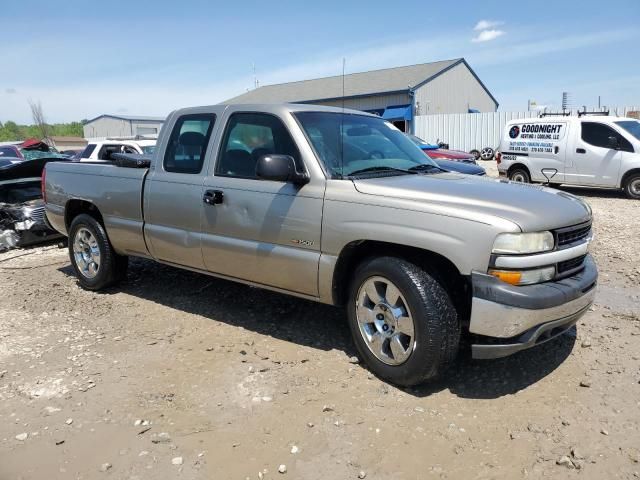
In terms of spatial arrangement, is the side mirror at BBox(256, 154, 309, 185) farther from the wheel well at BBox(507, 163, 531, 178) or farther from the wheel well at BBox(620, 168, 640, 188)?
the wheel well at BBox(507, 163, 531, 178)

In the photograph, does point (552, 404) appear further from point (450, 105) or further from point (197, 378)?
point (450, 105)

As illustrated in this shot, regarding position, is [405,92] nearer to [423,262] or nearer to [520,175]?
[520,175]

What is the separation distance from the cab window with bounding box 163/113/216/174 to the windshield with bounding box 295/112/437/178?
3.18ft

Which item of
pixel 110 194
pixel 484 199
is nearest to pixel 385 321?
pixel 484 199

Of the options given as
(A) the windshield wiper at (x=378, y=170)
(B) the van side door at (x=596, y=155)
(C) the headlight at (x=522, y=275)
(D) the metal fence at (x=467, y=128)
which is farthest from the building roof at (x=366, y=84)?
(C) the headlight at (x=522, y=275)

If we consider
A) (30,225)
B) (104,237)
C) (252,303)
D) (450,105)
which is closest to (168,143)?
(104,237)

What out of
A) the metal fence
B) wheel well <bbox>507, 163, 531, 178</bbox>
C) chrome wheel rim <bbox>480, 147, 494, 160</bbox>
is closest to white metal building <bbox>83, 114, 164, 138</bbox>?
the metal fence

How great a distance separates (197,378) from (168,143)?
2257 millimetres

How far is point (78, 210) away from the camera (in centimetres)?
614

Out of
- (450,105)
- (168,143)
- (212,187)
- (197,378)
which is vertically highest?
(450,105)

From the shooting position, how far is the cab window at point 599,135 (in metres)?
12.2

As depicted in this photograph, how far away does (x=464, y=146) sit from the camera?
94.5 feet

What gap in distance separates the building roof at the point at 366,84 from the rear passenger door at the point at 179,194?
26.0 m

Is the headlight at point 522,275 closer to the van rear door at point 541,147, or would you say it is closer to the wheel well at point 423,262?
the wheel well at point 423,262
